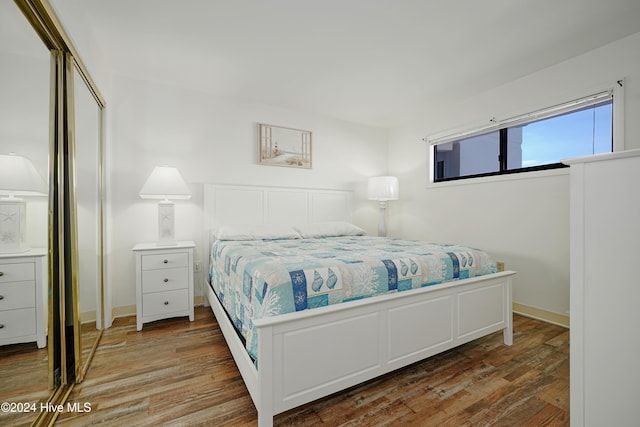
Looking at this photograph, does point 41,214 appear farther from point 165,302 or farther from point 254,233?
point 254,233

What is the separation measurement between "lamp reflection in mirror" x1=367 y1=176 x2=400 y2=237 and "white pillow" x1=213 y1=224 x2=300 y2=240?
138 centimetres

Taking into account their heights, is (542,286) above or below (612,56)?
below

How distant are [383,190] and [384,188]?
0.03 meters

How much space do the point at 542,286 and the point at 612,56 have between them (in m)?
2.02

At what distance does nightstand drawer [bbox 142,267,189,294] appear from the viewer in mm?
2405

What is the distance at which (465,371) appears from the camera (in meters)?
1.76

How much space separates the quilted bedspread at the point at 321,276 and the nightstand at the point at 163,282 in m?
0.64

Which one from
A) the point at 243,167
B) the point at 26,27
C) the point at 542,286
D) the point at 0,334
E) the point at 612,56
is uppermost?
the point at 612,56

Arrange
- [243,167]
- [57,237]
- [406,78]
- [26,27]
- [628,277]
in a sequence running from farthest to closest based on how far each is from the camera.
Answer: [243,167] < [406,78] < [57,237] < [26,27] < [628,277]

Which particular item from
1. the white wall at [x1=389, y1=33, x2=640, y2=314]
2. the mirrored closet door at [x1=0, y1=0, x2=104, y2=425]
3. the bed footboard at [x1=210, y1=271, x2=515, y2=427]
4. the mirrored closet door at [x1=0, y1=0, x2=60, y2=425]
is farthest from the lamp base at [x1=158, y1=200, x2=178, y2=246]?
the white wall at [x1=389, y1=33, x2=640, y2=314]

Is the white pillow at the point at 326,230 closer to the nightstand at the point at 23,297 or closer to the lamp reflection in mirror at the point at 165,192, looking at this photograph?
the lamp reflection in mirror at the point at 165,192

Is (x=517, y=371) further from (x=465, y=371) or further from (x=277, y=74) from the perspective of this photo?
(x=277, y=74)

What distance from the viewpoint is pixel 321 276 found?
1436 mm

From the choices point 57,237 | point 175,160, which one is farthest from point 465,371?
point 175,160
